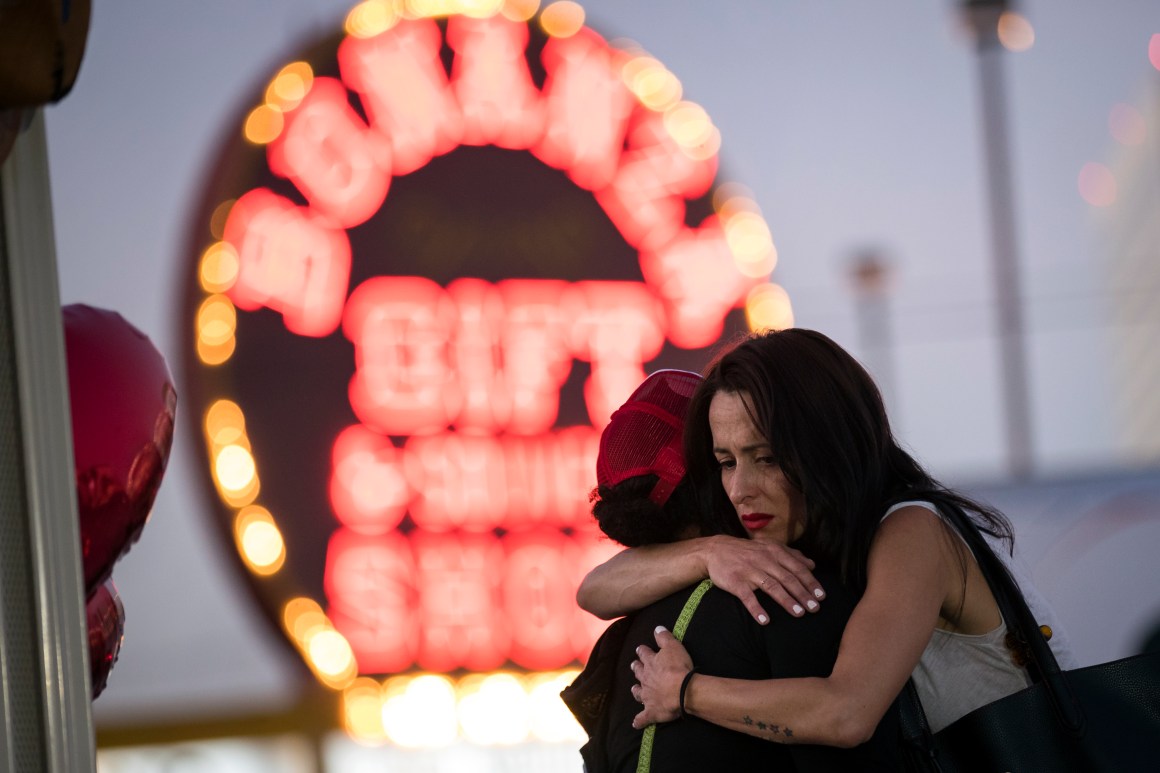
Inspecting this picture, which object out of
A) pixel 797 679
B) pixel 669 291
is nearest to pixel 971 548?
pixel 797 679

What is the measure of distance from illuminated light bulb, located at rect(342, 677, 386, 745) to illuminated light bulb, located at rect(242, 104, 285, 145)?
2706 mm

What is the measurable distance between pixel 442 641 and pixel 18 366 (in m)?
5.28

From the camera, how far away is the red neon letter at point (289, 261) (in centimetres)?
677

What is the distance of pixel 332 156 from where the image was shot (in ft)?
23.2

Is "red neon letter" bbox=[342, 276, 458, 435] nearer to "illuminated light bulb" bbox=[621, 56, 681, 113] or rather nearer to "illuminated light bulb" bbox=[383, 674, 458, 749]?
"illuminated light bulb" bbox=[383, 674, 458, 749]

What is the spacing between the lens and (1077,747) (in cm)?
192

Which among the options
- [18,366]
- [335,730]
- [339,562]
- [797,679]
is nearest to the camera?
[797,679]

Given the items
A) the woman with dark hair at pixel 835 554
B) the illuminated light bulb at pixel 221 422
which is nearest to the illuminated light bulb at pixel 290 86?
the illuminated light bulb at pixel 221 422

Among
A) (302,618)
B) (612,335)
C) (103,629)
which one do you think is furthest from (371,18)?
(103,629)

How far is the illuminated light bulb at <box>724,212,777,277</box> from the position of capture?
24.9 ft

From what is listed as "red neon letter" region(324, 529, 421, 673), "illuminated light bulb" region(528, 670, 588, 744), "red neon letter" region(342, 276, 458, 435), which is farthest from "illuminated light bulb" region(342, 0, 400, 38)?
"illuminated light bulb" region(528, 670, 588, 744)

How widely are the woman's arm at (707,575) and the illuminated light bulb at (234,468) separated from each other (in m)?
4.44

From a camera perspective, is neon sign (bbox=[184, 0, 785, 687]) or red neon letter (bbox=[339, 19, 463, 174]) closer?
neon sign (bbox=[184, 0, 785, 687])

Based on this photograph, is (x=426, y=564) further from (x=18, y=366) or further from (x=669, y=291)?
(x=18, y=366)
